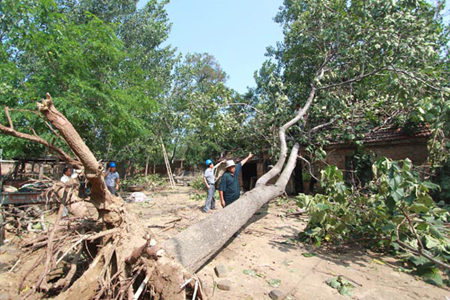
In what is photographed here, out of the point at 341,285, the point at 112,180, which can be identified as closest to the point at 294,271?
the point at 341,285

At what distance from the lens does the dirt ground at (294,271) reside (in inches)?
123

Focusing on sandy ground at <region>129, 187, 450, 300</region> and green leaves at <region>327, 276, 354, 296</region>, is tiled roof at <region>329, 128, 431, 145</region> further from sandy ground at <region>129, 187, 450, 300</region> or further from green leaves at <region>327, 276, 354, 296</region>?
green leaves at <region>327, 276, 354, 296</region>

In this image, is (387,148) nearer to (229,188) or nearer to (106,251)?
(229,188)

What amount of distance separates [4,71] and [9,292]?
6.44m

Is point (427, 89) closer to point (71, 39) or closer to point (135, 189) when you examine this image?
point (71, 39)

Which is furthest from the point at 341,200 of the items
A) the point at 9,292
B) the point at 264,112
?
the point at 264,112

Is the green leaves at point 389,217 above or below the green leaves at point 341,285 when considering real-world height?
above

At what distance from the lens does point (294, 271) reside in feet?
12.3

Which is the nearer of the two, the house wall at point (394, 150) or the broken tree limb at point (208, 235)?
the broken tree limb at point (208, 235)

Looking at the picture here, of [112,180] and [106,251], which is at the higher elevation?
[106,251]

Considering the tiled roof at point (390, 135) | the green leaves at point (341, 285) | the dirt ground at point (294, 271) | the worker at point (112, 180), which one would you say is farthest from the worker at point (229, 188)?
the tiled roof at point (390, 135)

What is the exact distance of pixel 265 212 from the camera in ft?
25.2

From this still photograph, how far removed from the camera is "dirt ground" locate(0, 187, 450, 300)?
312cm

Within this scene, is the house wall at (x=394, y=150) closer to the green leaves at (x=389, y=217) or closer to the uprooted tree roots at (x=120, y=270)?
the green leaves at (x=389, y=217)
